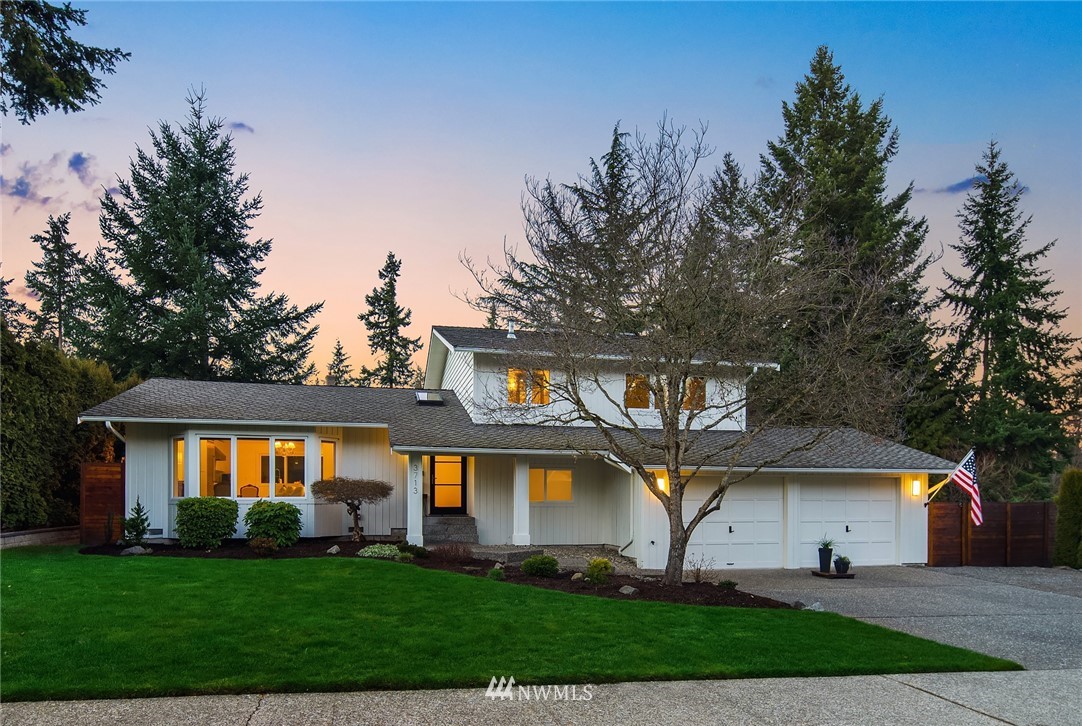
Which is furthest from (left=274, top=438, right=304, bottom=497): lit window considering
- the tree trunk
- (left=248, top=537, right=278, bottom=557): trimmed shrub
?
the tree trunk

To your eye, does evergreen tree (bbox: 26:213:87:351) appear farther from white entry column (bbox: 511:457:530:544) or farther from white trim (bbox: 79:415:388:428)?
white entry column (bbox: 511:457:530:544)

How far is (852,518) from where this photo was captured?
17281 mm

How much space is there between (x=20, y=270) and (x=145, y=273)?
659 inches

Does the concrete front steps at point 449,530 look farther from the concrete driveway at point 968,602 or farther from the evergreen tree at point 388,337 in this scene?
the evergreen tree at point 388,337

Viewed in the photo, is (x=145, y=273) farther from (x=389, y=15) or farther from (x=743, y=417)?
(x=743, y=417)

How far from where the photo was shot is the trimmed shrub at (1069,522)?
17.7 meters

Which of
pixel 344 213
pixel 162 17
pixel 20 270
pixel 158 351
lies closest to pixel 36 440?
pixel 162 17

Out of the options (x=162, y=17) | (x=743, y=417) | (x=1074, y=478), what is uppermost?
(x=162, y=17)

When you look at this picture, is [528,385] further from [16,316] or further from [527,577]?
[16,316]

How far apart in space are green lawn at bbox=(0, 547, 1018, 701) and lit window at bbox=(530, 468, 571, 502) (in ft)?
21.4

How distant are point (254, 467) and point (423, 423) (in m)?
3.90

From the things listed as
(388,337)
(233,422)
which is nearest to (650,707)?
(233,422)

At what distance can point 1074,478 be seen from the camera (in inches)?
697

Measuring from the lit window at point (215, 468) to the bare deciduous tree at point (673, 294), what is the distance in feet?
23.7
